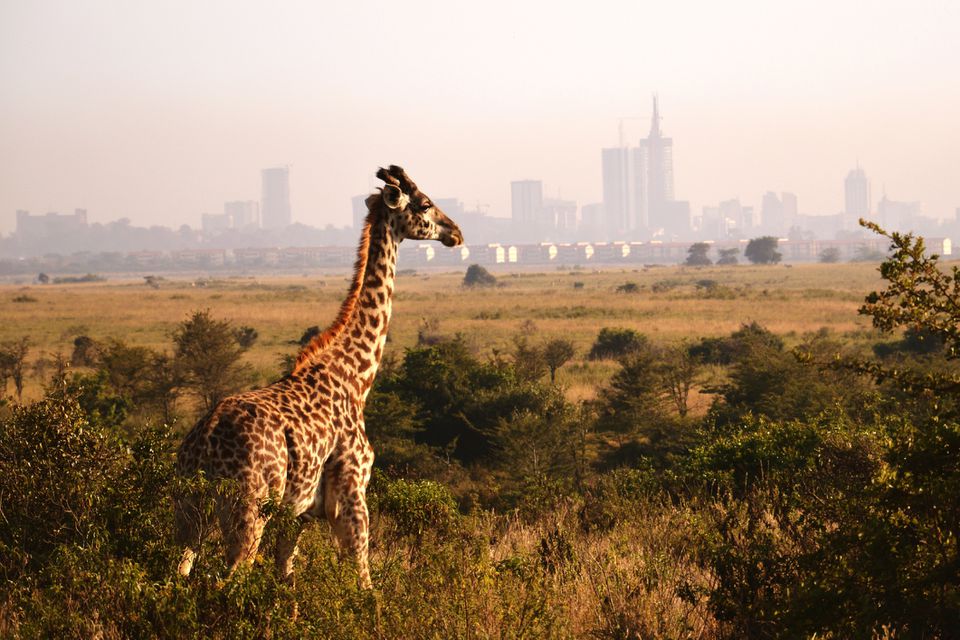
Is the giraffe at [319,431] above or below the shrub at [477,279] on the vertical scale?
above

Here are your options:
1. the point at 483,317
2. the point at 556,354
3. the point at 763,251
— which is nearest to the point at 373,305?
the point at 556,354

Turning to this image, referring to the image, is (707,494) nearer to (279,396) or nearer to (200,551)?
(279,396)

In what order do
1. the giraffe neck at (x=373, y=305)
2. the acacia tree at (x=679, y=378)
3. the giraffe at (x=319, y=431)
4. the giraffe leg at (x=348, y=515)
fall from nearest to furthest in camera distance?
the giraffe at (x=319, y=431) → the giraffe leg at (x=348, y=515) → the giraffe neck at (x=373, y=305) → the acacia tree at (x=679, y=378)

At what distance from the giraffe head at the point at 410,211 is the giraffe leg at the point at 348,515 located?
1922 millimetres

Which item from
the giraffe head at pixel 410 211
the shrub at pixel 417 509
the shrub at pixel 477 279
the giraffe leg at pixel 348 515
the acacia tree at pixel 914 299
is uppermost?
the giraffe head at pixel 410 211

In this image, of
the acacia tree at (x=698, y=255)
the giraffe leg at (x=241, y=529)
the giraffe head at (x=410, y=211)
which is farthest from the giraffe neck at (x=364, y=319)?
the acacia tree at (x=698, y=255)

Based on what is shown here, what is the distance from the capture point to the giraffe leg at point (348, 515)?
6.54 m

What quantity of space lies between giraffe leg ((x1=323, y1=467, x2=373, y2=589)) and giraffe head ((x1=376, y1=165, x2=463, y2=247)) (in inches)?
75.7

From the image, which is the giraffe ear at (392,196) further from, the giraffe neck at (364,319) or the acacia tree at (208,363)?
the acacia tree at (208,363)

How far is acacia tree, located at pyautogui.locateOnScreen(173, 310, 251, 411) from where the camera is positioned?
79.5ft

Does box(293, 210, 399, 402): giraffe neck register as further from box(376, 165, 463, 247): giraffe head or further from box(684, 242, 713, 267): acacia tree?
box(684, 242, 713, 267): acacia tree

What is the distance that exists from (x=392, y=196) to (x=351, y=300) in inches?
30.5

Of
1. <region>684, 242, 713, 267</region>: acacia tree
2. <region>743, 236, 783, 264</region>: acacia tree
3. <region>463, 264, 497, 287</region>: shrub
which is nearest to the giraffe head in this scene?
<region>463, 264, 497, 287</region>: shrub

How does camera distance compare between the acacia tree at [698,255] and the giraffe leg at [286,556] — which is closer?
the giraffe leg at [286,556]
